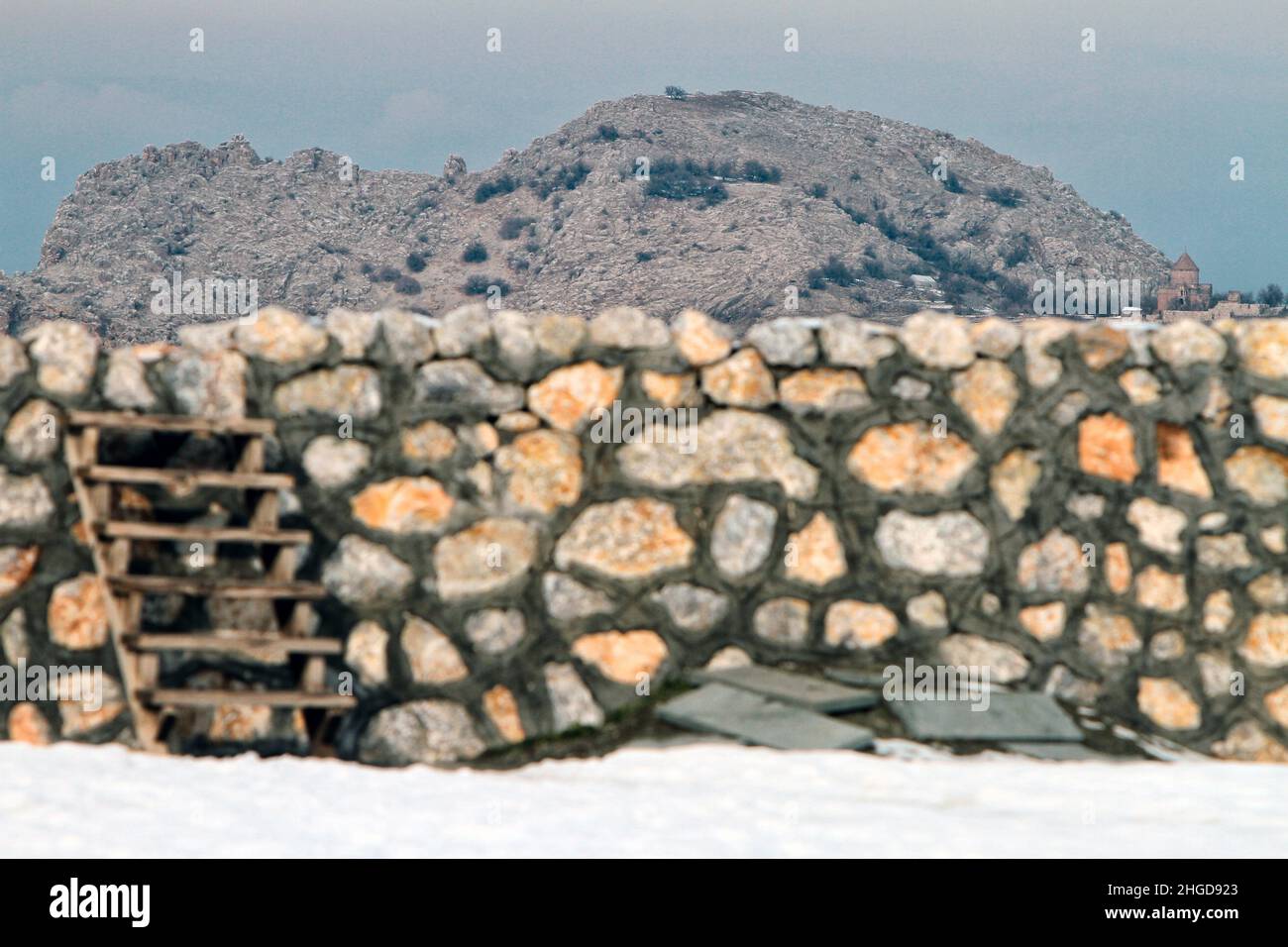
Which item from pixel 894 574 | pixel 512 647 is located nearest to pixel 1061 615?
pixel 894 574

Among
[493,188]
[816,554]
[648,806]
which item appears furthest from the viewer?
[493,188]

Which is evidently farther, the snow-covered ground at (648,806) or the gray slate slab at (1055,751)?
the gray slate slab at (1055,751)

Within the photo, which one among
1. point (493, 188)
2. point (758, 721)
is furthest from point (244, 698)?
point (493, 188)

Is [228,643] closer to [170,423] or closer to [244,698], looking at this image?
[244,698]

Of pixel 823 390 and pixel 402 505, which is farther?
pixel 823 390

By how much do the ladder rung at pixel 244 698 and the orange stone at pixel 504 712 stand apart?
496mm

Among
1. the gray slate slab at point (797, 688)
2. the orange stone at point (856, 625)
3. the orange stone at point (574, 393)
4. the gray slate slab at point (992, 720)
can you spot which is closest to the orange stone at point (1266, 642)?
the gray slate slab at point (992, 720)

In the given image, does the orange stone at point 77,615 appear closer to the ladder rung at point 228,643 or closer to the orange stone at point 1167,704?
the ladder rung at point 228,643

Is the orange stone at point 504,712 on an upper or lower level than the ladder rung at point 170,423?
lower

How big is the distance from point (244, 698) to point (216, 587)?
40 cm

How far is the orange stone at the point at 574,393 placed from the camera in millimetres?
6035

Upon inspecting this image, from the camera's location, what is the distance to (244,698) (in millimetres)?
5492

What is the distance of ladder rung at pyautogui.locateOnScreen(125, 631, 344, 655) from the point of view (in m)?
5.45

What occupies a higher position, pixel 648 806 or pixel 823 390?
pixel 823 390
